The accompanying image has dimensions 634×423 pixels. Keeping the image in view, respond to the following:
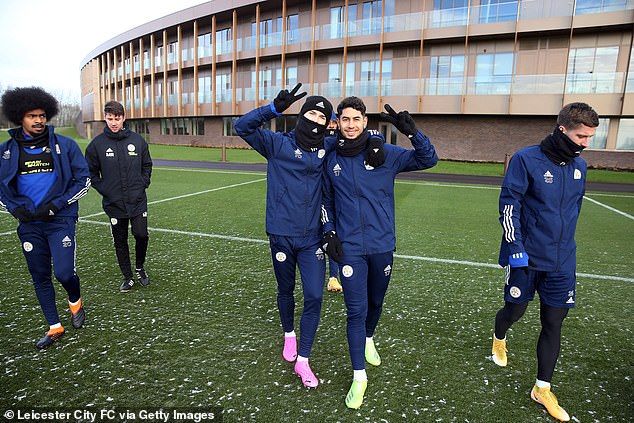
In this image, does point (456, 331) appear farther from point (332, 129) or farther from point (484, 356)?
point (332, 129)

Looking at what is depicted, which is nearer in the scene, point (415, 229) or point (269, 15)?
point (415, 229)

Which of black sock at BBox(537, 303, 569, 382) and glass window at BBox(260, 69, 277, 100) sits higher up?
glass window at BBox(260, 69, 277, 100)

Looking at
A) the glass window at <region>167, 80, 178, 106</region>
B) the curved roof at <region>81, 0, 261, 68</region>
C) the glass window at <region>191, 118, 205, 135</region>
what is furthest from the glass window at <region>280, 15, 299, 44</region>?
the glass window at <region>167, 80, 178, 106</region>

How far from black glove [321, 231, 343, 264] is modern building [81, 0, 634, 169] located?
26.7 m

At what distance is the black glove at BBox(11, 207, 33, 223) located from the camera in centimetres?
337

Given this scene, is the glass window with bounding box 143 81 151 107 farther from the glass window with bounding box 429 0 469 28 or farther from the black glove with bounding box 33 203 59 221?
the black glove with bounding box 33 203 59 221

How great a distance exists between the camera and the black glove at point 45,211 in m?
3.44

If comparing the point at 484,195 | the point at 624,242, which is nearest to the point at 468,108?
the point at 484,195

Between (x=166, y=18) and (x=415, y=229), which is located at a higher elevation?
(x=166, y=18)

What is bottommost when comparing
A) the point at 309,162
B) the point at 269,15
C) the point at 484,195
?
the point at 484,195

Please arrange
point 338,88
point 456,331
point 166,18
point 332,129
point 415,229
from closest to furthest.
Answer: point 456,331 < point 332,129 < point 415,229 < point 338,88 < point 166,18

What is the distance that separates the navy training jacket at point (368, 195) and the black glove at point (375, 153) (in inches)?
2.3

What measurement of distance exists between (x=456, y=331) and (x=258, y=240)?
4260 millimetres

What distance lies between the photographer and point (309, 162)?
10.1 feet
